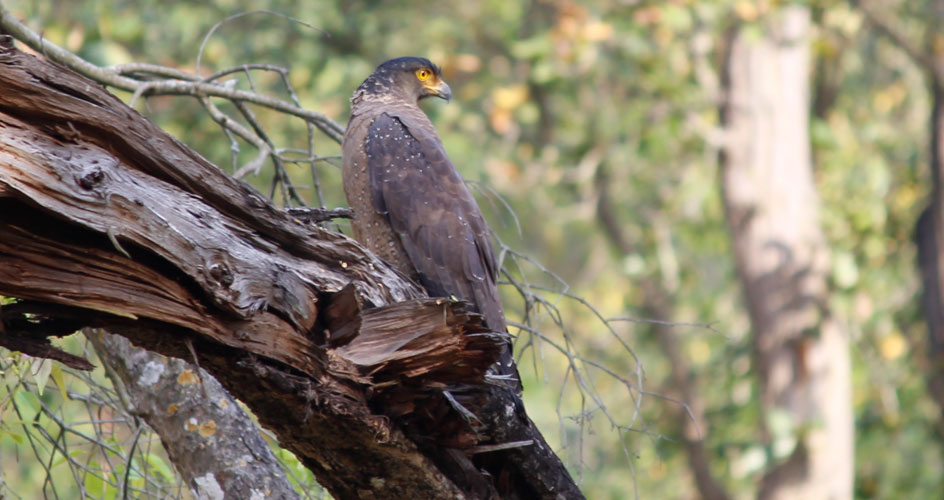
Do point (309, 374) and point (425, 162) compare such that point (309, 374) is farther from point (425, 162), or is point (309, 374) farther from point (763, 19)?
point (763, 19)

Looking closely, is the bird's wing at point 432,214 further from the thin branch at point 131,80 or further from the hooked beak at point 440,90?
the hooked beak at point 440,90

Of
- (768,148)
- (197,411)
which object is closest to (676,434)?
(768,148)

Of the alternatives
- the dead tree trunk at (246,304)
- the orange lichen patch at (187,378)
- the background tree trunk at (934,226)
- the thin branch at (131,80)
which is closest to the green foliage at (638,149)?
the background tree trunk at (934,226)

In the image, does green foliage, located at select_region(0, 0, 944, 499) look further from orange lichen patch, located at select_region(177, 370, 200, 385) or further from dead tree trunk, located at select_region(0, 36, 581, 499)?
dead tree trunk, located at select_region(0, 36, 581, 499)

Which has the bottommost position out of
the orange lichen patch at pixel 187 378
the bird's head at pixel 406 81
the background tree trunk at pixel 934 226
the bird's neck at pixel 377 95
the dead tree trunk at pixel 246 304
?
the dead tree trunk at pixel 246 304

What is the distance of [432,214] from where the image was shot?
4160mm

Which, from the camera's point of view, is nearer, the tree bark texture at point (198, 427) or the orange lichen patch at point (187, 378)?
the tree bark texture at point (198, 427)

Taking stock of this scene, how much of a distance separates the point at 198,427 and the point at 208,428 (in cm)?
3

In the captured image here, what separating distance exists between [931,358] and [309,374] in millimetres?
8063

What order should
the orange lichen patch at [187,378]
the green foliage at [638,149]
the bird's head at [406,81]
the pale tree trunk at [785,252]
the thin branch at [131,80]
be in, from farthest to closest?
1. the pale tree trunk at [785,252]
2. the green foliage at [638,149]
3. the bird's head at [406,81]
4. the thin branch at [131,80]
5. the orange lichen patch at [187,378]

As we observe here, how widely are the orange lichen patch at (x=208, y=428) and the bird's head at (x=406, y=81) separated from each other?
7.08 ft

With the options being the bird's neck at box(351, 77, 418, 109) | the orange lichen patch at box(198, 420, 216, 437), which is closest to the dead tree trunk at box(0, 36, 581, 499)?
the orange lichen patch at box(198, 420, 216, 437)

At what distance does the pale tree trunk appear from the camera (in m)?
9.48

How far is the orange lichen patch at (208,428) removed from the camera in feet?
10.3
